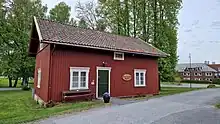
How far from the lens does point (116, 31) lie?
100ft

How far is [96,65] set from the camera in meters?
14.5

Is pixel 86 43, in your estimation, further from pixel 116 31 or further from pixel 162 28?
pixel 116 31

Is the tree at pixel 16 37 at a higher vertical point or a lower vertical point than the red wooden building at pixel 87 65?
higher

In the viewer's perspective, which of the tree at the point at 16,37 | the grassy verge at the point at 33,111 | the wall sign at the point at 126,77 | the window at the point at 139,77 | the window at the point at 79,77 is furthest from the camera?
the tree at the point at 16,37

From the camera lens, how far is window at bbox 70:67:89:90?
13.3m

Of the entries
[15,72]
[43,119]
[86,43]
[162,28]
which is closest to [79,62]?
[86,43]

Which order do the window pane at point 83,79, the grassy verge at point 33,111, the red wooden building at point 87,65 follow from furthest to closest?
the window pane at point 83,79
the red wooden building at point 87,65
the grassy verge at point 33,111

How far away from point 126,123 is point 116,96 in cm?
803

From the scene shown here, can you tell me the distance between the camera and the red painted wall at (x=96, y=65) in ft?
41.9

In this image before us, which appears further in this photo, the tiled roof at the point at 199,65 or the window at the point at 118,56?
the tiled roof at the point at 199,65

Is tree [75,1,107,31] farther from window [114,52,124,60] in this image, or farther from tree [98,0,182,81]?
window [114,52,124,60]

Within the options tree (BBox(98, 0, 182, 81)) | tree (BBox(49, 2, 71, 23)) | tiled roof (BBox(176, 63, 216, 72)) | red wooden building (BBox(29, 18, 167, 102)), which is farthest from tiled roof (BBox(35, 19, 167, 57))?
Result: tiled roof (BBox(176, 63, 216, 72))

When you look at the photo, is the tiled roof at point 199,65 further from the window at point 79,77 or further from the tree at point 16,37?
the window at point 79,77

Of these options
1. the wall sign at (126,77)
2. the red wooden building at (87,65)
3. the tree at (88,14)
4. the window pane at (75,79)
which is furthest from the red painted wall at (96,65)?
the tree at (88,14)
